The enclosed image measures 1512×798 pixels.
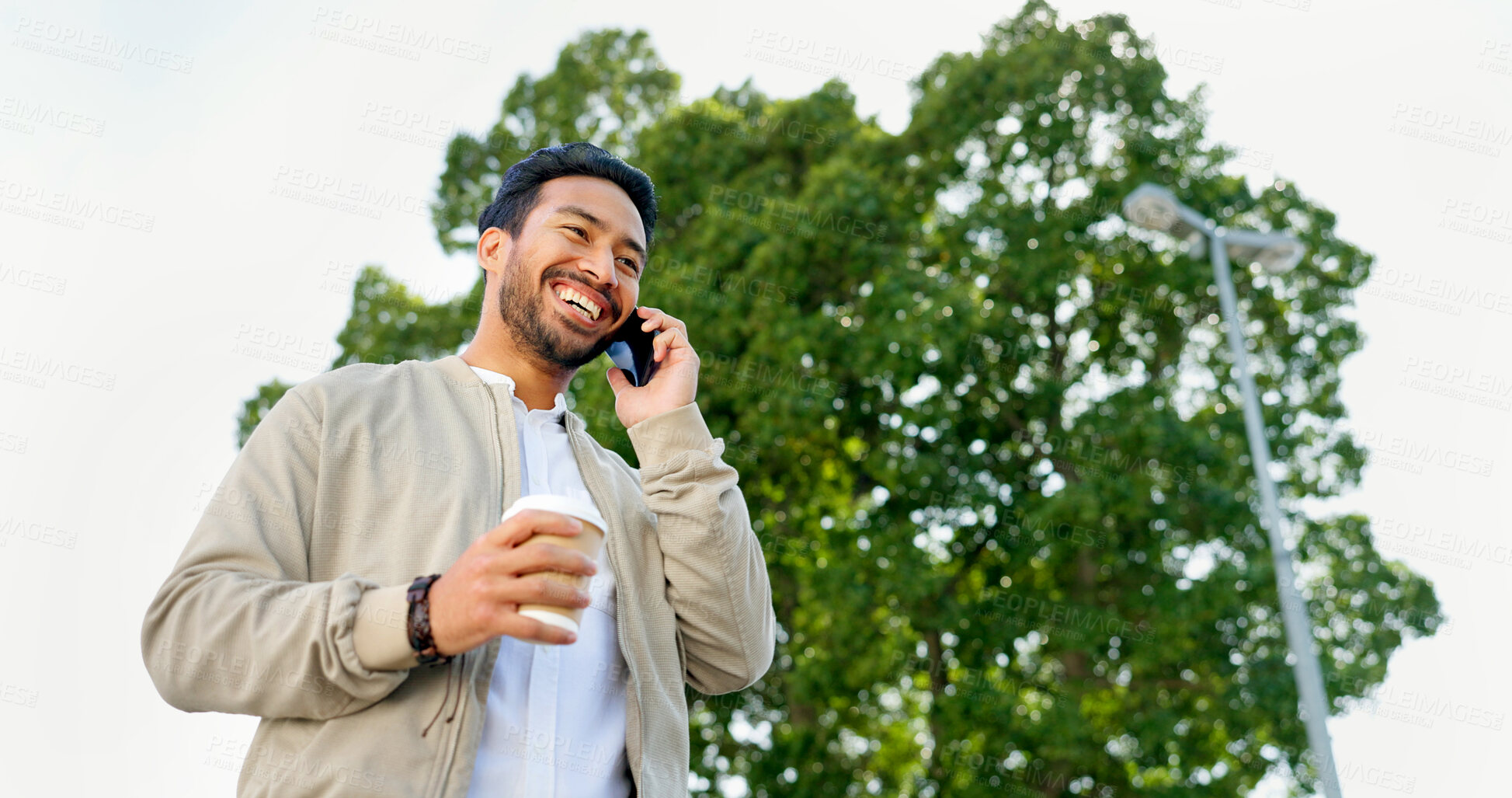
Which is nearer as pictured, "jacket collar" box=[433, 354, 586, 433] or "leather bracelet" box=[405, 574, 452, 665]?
"leather bracelet" box=[405, 574, 452, 665]

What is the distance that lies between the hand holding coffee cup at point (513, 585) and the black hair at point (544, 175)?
1.25 metres

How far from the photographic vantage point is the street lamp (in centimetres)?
713

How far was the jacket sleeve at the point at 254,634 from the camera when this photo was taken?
1.70 m

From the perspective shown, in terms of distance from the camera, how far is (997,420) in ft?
40.6

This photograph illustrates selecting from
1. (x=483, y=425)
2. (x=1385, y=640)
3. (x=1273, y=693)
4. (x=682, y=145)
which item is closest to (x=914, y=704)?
(x=1273, y=693)

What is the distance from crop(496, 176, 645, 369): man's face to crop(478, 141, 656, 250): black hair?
9cm

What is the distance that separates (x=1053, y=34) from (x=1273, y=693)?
776 cm

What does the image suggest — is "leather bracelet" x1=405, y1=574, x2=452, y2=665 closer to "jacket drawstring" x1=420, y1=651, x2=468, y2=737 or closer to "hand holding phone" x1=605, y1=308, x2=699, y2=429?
"jacket drawstring" x1=420, y1=651, x2=468, y2=737

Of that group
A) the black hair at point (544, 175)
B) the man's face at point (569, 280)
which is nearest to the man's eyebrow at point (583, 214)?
the man's face at point (569, 280)

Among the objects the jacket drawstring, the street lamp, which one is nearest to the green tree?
the street lamp

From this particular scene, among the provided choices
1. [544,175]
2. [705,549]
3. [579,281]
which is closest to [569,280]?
[579,281]

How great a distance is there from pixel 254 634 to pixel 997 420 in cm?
1124

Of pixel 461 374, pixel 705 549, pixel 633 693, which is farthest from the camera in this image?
pixel 461 374

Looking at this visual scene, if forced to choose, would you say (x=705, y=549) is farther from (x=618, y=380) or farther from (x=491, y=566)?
(x=491, y=566)
